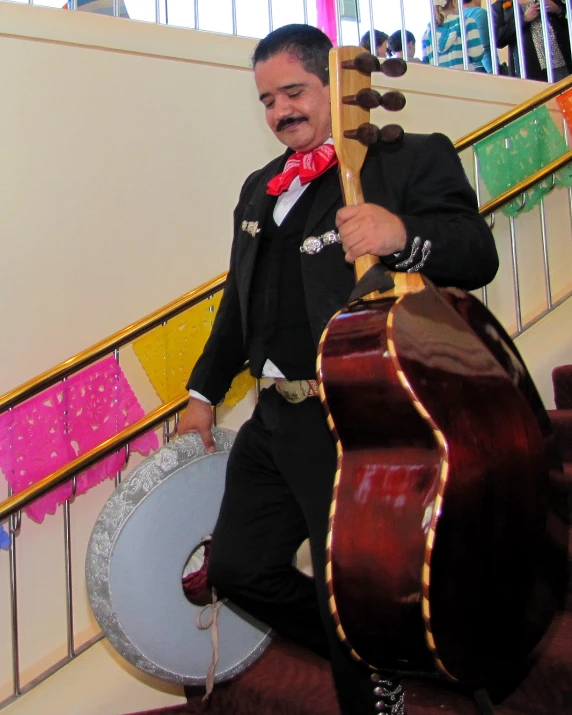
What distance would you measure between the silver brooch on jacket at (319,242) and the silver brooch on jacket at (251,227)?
19 centimetres

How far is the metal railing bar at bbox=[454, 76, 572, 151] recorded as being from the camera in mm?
3010

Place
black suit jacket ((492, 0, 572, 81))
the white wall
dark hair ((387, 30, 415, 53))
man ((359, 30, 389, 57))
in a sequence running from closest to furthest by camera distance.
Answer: the white wall < man ((359, 30, 389, 57)) < dark hair ((387, 30, 415, 53)) < black suit jacket ((492, 0, 572, 81))

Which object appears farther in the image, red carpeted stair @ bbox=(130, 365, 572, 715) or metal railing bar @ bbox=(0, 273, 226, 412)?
metal railing bar @ bbox=(0, 273, 226, 412)

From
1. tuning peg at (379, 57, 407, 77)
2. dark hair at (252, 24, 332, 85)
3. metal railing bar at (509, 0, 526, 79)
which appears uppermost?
metal railing bar at (509, 0, 526, 79)

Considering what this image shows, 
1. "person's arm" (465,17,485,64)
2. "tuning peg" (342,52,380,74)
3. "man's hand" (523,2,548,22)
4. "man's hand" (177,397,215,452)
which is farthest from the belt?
"man's hand" (523,2,548,22)

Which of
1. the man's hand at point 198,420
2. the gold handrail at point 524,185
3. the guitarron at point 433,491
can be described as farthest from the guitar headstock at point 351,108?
the gold handrail at point 524,185

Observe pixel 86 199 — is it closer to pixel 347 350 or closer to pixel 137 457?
pixel 137 457

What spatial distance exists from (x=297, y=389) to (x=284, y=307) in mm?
169

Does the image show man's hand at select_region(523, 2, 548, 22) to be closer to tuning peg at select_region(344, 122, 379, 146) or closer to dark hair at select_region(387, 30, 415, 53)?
dark hair at select_region(387, 30, 415, 53)

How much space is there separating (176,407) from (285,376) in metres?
0.94

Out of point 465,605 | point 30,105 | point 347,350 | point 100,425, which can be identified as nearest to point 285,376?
point 347,350

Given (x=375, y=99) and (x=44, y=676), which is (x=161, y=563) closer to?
(x=44, y=676)

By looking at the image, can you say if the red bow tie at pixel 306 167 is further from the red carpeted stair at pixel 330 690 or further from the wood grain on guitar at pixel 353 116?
the red carpeted stair at pixel 330 690

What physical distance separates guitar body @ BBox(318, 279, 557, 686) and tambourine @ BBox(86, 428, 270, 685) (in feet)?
2.71
